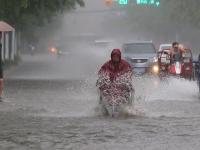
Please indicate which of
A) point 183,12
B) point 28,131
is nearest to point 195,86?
point 28,131

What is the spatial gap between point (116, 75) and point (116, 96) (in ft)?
1.61

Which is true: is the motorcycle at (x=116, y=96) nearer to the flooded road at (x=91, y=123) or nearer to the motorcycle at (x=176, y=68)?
the flooded road at (x=91, y=123)

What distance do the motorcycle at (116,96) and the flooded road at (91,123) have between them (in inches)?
13.8

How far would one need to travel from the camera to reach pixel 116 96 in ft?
56.3

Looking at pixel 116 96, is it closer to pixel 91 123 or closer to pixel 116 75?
pixel 116 75

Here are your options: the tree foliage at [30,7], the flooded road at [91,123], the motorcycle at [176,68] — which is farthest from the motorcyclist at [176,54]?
the tree foliage at [30,7]

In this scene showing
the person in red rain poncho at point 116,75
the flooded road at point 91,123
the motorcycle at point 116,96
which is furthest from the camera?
the person in red rain poncho at point 116,75

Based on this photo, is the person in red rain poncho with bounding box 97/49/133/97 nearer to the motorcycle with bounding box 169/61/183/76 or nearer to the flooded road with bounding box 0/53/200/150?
the flooded road with bounding box 0/53/200/150

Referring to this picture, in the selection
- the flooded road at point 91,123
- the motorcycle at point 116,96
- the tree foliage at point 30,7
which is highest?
the tree foliage at point 30,7

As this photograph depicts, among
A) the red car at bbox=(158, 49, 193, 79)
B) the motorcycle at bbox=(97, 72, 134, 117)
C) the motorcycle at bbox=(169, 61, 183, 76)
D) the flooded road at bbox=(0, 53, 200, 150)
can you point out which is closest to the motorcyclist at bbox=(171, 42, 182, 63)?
the red car at bbox=(158, 49, 193, 79)

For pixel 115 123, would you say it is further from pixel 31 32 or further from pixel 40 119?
pixel 31 32

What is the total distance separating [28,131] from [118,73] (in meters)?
3.60

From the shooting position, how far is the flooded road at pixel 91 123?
41.5 feet

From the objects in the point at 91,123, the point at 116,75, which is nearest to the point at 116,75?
the point at 116,75
